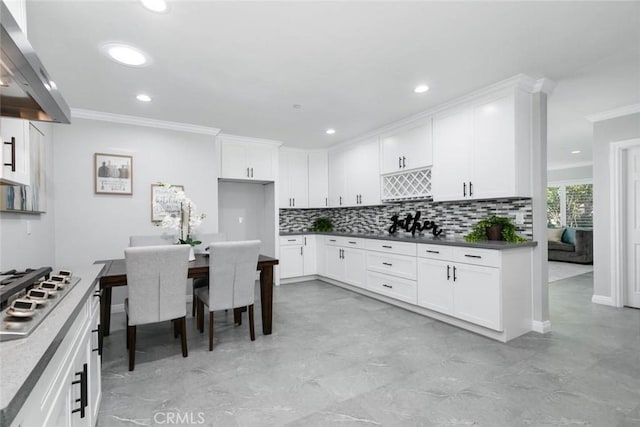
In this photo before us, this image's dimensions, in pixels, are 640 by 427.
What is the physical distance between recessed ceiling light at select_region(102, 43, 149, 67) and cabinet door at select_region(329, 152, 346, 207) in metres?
3.46

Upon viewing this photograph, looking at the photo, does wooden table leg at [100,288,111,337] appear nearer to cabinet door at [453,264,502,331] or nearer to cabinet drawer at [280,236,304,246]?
cabinet drawer at [280,236,304,246]

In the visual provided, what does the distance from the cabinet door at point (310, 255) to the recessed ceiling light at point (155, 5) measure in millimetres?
4044

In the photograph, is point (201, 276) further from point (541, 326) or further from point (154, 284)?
point (541, 326)

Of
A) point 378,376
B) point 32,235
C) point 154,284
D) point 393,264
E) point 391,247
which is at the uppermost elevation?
point 32,235

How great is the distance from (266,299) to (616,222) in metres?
4.34

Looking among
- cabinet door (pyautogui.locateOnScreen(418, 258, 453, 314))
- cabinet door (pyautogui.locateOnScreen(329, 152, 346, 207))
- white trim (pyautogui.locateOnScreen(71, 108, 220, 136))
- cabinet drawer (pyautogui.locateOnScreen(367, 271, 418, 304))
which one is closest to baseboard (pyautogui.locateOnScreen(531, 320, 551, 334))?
cabinet door (pyautogui.locateOnScreen(418, 258, 453, 314))

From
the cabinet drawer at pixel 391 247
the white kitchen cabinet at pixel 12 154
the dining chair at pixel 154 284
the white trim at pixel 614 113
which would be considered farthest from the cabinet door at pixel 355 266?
the white kitchen cabinet at pixel 12 154

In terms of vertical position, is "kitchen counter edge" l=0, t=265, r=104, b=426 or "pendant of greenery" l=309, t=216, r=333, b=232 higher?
"pendant of greenery" l=309, t=216, r=333, b=232

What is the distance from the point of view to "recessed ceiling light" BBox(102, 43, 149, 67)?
2.31 meters

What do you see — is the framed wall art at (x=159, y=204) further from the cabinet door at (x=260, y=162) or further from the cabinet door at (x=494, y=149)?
the cabinet door at (x=494, y=149)

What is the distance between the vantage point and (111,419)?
71.8 inches

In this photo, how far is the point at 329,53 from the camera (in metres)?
2.44

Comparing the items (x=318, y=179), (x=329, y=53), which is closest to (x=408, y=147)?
(x=329, y=53)

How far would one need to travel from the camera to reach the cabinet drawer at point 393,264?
3715 millimetres
